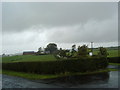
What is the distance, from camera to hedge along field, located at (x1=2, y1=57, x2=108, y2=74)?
1924 centimetres

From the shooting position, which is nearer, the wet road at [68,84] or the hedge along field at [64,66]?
the wet road at [68,84]

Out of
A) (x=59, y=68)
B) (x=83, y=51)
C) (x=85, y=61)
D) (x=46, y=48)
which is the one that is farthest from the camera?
(x=46, y=48)

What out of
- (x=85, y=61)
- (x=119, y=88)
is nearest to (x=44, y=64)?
(x=85, y=61)

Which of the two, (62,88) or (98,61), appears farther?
(98,61)

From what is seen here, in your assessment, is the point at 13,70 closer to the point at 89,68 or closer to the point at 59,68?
the point at 59,68

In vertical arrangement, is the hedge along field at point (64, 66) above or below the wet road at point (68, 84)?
above

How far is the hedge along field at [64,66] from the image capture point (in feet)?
63.1

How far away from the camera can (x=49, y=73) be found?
763 inches

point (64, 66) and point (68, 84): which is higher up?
point (64, 66)

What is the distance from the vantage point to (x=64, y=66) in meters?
19.3

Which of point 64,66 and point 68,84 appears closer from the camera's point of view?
point 68,84

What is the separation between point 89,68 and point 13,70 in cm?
1360

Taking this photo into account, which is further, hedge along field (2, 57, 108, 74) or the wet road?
hedge along field (2, 57, 108, 74)

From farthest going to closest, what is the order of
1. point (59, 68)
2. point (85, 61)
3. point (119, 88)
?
1. point (85, 61)
2. point (59, 68)
3. point (119, 88)
